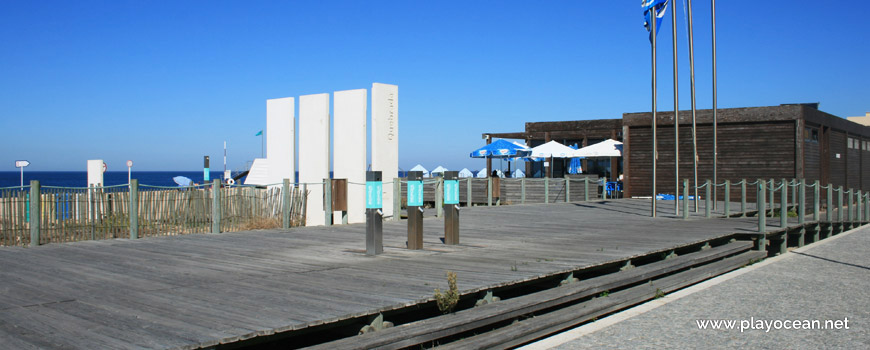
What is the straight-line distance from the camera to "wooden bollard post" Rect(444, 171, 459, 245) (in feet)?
33.0

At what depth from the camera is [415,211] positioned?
30.7 feet

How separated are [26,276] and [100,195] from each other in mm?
4695

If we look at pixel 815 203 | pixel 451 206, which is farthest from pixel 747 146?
pixel 451 206

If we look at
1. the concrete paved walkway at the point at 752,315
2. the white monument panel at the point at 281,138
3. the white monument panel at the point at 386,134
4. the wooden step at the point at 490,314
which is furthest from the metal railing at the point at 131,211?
the concrete paved walkway at the point at 752,315

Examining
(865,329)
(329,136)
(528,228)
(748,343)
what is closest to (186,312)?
(748,343)

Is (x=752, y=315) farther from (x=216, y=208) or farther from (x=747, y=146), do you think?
(x=747, y=146)

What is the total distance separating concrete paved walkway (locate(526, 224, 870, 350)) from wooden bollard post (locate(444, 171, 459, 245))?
9.85ft

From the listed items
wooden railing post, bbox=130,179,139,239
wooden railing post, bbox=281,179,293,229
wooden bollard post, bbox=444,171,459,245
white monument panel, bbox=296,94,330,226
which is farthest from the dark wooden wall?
wooden railing post, bbox=130,179,139,239

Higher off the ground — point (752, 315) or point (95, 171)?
point (95, 171)

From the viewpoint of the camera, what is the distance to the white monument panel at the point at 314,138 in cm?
1536

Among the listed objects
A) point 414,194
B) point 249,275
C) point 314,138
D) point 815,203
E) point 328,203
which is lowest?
point 249,275

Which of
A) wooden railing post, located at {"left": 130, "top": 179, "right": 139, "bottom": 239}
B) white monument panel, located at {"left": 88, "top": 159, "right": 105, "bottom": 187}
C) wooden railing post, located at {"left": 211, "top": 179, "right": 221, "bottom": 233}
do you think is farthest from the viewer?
A: white monument panel, located at {"left": 88, "top": 159, "right": 105, "bottom": 187}

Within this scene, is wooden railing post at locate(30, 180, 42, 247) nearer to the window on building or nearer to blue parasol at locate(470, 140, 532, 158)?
blue parasol at locate(470, 140, 532, 158)

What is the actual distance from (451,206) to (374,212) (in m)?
1.56
